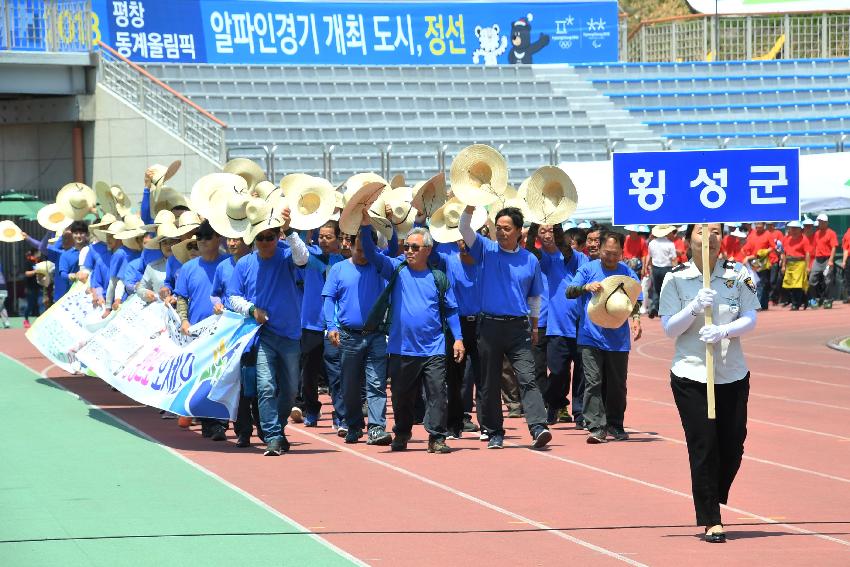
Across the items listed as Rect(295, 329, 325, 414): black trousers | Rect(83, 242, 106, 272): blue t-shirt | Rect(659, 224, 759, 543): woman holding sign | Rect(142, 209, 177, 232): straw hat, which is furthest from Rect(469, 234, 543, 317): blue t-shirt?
Rect(83, 242, 106, 272): blue t-shirt

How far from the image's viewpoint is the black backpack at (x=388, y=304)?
1223cm

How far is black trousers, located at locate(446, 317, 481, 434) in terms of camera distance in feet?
42.7

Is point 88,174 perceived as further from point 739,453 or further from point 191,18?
point 739,453

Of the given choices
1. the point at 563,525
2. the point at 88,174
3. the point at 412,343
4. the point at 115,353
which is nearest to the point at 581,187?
the point at 88,174

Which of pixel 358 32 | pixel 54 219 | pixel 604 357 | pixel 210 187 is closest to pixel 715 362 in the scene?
pixel 604 357

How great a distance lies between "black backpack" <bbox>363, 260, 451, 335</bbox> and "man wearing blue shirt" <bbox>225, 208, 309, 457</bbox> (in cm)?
57

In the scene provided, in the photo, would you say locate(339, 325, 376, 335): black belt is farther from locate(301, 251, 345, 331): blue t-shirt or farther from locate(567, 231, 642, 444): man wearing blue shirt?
locate(567, 231, 642, 444): man wearing blue shirt

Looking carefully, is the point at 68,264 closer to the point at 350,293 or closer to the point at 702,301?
the point at 350,293

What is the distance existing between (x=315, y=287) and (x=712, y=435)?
19.9 ft

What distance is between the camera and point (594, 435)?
1277 centimetres

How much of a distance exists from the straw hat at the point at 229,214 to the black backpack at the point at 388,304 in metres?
1.22

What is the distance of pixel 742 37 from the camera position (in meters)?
47.3

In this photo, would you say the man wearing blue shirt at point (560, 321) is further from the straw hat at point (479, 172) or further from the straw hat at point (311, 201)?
the straw hat at point (311, 201)

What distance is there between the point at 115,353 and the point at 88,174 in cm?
1812
